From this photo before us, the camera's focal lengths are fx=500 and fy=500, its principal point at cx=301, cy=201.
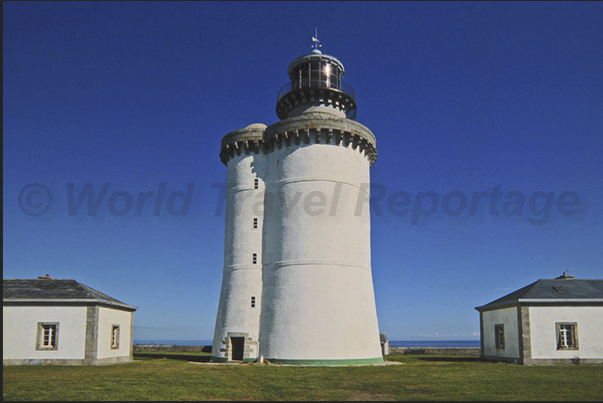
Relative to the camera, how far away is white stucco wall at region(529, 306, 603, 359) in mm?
26266

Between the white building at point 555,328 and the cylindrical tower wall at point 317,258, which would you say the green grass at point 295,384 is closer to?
the cylindrical tower wall at point 317,258

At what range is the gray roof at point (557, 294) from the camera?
2673 centimetres

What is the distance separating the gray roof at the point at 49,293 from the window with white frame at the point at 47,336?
1121 mm

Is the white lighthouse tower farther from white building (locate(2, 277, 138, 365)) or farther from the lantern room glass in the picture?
white building (locate(2, 277, 138, 365))

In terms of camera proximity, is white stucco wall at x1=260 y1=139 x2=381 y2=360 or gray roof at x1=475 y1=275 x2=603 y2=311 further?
gray roof at x1=475 y1=275 x2=603 y2=311

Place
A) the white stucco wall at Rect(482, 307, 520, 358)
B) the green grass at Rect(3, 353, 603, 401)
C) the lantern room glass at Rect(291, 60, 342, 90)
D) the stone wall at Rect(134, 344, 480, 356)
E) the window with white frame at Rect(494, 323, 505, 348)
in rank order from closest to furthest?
the green grass at Rect(3, 353, 603, 401), the white stucco wall at Rect(482, 307, 520, 358), the window with white frame at Rect(494, 323, 505, 348), the lantern room glass at Rect(291, 60, 342, 90), the stone wall at Rect(134, 344, 480, 356)

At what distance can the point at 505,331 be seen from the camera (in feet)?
93.7

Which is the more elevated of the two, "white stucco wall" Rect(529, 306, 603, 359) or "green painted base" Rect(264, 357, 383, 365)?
"white stucco wall" Rect(529, 306, 603, 359)

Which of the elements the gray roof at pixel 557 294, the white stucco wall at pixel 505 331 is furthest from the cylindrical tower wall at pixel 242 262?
the gray roof at pixel 557 294

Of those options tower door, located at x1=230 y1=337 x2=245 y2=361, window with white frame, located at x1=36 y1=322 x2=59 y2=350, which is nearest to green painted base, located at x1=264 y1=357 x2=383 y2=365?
tower door, located at x1=230 y1=337 x2=245 y2=361

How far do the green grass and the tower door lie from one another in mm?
4185

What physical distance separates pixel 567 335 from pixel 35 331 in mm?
27187

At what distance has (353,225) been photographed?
1069 inches

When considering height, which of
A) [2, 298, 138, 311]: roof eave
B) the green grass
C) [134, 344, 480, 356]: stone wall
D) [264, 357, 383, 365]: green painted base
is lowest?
[134, 344, 480, 356]: stone wall
